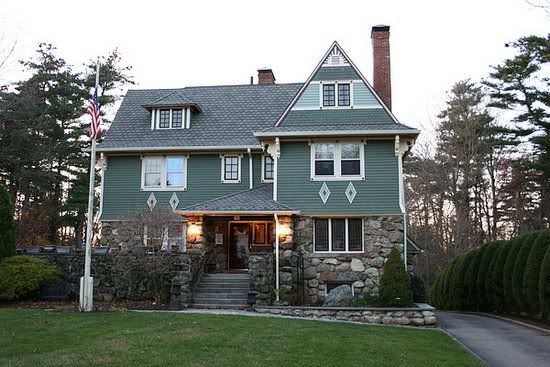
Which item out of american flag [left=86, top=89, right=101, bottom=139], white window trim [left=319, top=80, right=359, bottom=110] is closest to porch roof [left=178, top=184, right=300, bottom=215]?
white window trim [left=319, top=80, right=359, bottom=110]

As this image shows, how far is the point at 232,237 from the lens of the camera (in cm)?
2036

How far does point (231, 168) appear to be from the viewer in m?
21.0

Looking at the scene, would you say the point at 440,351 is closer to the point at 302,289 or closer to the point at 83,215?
the point at 302,289

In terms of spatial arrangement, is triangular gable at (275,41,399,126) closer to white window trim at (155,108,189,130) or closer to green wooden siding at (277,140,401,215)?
green wooden siding at (277,140,401,215)

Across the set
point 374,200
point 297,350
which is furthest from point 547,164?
point 297,350

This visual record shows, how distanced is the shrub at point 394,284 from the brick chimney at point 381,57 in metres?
7.22

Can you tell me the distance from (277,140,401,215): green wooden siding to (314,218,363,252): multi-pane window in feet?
1.38

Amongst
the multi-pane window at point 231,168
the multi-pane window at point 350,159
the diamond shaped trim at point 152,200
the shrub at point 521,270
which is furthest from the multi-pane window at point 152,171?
the shrub at point 521,270

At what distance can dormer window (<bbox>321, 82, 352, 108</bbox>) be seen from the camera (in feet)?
63.6

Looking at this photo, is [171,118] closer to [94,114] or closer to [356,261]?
[94,114]

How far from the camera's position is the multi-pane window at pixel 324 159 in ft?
61.5

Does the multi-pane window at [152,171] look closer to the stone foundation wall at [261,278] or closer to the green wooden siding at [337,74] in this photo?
the stone foundation wall at [261,278]

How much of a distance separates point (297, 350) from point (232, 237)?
11.5 meters

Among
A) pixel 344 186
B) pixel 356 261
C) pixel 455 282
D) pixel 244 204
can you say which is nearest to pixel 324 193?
pixel 344 186
